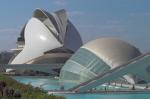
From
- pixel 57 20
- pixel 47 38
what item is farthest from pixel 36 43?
pixel 57 20

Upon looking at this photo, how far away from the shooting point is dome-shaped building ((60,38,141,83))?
37281 millimetres

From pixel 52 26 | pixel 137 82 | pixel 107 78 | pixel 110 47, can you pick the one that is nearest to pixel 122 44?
pixel 110 47

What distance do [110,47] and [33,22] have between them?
31090mm

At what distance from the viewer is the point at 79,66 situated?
3878 centimetres

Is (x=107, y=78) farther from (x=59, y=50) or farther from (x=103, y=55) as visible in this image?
(x=59, y=50)

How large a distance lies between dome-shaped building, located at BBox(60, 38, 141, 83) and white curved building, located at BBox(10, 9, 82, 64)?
24.1 metres

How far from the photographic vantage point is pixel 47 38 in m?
66.6

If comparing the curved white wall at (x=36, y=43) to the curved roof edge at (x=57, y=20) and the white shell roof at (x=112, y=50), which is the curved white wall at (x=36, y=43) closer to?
the curved roof edge at (x=57, y=20)

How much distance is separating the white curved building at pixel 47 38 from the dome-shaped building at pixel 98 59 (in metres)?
24.1

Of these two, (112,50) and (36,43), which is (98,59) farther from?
(36,43)

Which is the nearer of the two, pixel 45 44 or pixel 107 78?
pixel 107 78

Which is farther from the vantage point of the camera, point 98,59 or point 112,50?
point 112,50

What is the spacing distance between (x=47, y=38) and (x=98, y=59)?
29.5m

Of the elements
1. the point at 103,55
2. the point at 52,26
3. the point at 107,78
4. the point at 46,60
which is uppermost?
the point at 52,26
